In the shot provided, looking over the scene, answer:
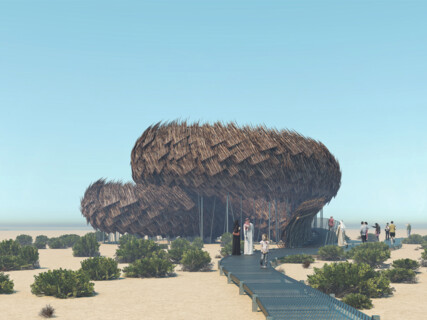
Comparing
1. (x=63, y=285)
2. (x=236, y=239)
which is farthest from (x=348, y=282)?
(x=236, y=239)

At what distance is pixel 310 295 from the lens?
44.4ft

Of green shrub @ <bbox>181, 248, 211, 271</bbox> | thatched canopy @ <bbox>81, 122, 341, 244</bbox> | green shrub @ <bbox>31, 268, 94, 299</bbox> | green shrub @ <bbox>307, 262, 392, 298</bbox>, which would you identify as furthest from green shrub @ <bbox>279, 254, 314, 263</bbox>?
green shrub @ <bbox>31, 268, 94, 299</bbox>

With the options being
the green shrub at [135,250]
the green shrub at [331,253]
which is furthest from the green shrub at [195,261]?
the green shrub at [331,253]

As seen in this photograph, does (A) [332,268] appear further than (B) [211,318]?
Yes

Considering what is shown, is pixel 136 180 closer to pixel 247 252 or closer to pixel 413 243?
pixel 247 252

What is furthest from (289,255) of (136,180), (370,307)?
(136,180)

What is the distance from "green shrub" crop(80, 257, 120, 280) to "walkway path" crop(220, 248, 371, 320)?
4.41m

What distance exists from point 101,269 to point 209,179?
65.5ft

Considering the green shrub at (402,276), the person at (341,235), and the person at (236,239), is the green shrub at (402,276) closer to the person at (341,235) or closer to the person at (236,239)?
the person at (236,239)

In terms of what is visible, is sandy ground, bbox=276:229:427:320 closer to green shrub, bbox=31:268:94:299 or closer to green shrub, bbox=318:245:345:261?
green shrub, bbox=31:268:94:299

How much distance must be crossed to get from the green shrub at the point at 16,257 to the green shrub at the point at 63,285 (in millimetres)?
9523

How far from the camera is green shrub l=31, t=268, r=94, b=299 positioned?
651 inches

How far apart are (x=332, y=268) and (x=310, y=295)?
141 inches

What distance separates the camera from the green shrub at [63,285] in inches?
651
